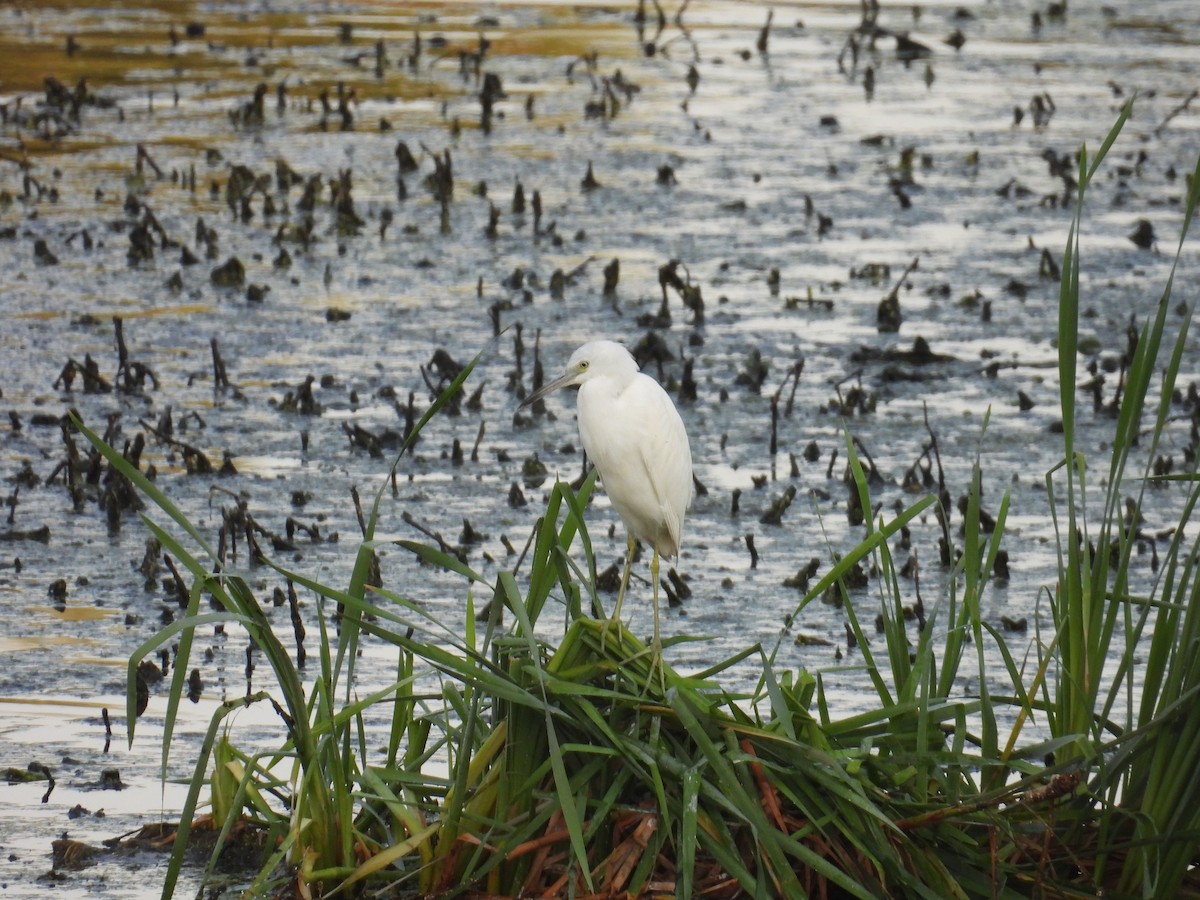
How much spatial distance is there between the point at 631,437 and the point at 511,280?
5.76 metres

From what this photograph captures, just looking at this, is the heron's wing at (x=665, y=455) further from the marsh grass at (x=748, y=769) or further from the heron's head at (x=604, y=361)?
the marsh grass at (x=748, y=769)

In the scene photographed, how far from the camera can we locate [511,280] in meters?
10.1

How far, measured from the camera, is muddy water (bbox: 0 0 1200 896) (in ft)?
20.2

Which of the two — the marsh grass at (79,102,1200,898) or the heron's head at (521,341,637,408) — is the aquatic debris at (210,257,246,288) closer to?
the heron's head at (521,341,637,408)

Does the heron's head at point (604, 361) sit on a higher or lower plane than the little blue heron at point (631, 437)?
higher

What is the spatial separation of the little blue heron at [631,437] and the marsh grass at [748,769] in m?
0.44

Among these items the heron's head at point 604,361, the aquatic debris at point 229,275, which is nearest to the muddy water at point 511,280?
the aquatic debris at point 229,275

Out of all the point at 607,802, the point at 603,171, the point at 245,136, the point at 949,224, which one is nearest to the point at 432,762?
the point at 607,802

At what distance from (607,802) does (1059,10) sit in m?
17.5

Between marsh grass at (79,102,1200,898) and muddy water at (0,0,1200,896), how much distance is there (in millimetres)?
710

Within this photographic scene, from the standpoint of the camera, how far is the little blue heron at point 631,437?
14.6 ft

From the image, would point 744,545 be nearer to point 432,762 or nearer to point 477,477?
point 477,477

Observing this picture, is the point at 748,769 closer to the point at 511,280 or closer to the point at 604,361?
the point at 604,361

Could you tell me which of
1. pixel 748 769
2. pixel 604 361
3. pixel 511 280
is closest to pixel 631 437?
pixel 604 361
